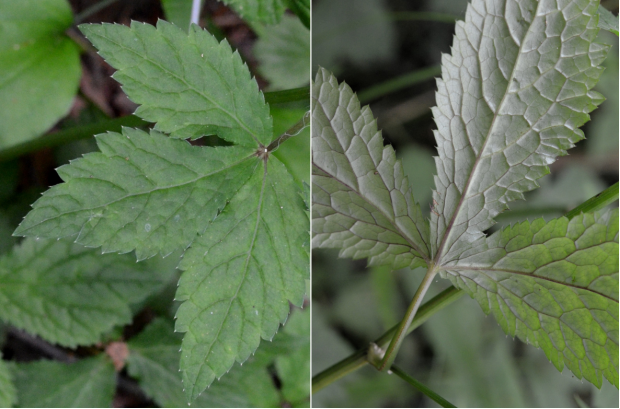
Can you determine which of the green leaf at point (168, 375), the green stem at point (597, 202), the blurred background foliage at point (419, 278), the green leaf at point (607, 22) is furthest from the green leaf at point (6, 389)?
the green leaf at point (607, 22)

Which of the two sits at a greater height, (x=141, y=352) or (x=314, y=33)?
(x=314, y=33)

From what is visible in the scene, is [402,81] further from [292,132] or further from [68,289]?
[68,289]

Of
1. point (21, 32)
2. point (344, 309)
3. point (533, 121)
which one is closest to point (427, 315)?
point (533, 121)

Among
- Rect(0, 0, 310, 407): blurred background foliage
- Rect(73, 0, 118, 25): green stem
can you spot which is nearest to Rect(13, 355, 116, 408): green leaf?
Rect(0, 0, 310, 407): blurred background foliage

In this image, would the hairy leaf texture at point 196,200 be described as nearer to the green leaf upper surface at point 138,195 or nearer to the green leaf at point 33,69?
the green leaf upper surface at point 138,195

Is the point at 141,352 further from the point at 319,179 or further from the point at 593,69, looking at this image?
the point at 593,69

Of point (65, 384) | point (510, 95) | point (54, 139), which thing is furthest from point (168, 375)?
point (510, 95)
